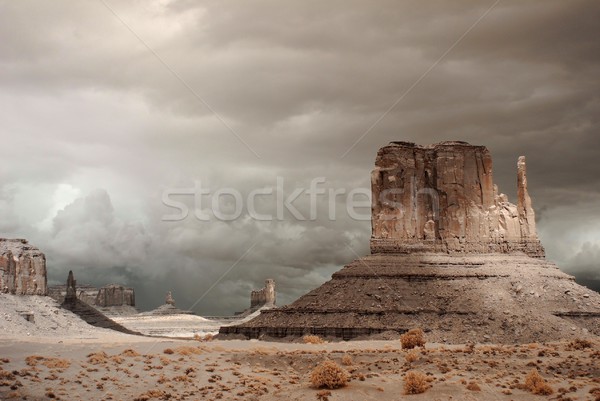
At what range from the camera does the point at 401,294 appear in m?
85.3

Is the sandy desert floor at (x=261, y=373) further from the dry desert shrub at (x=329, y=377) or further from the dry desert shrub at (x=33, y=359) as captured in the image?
the dry desert shrub at (x=329, y=377)

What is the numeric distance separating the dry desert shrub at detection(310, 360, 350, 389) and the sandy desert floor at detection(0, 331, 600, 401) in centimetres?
54

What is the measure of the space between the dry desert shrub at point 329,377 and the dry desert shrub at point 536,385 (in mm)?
9489

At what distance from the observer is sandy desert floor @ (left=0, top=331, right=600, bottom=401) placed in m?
35.4

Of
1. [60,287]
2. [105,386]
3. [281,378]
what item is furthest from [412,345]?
[60,287]

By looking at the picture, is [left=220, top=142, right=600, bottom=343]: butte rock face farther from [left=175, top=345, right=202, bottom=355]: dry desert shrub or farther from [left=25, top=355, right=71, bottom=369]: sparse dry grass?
[left=25, top=355, right=71, bottom=369]: sparse dry grass

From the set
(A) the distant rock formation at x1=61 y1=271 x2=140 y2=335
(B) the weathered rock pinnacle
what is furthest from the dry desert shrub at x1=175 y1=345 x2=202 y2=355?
(B) the weathered rock pinnacle

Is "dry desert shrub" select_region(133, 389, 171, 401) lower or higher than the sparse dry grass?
lower

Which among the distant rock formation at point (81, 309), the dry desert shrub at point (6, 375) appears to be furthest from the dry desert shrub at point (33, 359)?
the distant rock formation at point (81, 309)

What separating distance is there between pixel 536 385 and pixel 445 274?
5533cm

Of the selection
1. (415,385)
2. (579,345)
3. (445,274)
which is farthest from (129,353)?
(445,274)

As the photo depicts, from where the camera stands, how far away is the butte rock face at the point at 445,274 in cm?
7875

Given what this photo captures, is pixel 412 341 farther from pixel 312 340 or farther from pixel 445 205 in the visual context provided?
pixel 445 205

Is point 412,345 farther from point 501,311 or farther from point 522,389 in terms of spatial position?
point 501,311
